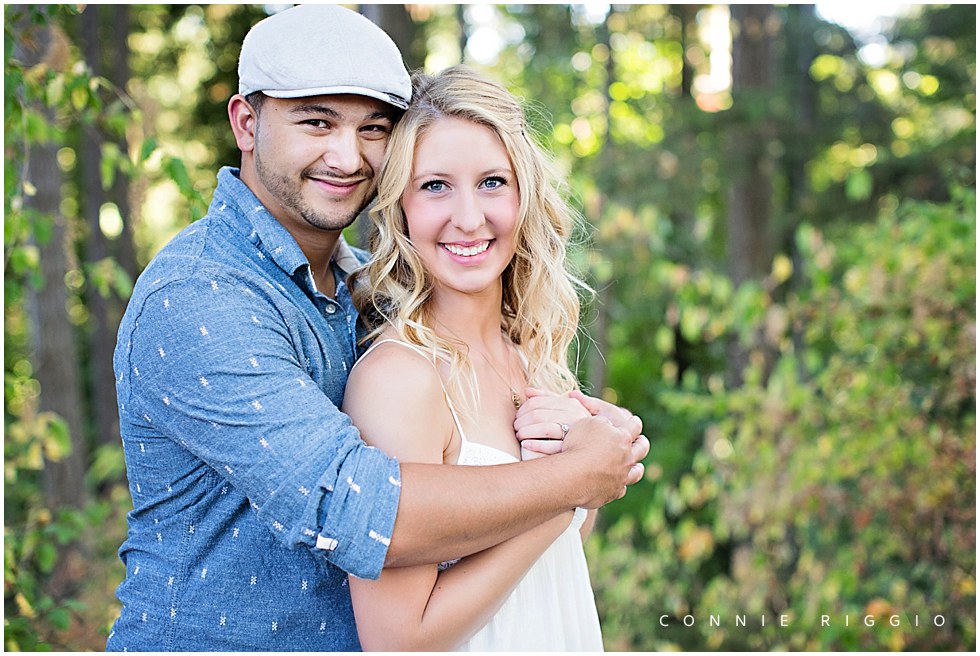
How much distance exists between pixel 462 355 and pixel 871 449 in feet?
11.7

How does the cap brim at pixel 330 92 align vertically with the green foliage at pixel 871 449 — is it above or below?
above

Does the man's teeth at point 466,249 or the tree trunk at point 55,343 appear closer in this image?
the man's teeth at point 466,249

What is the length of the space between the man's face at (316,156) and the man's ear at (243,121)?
3 cm

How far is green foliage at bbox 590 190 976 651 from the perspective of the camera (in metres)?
4.82

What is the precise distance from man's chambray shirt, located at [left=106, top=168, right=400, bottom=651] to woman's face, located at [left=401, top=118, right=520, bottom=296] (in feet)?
0.89

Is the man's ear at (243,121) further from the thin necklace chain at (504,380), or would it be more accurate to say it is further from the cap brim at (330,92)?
the thin necklace chain at (504,380)

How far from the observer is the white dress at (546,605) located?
7.01 feet

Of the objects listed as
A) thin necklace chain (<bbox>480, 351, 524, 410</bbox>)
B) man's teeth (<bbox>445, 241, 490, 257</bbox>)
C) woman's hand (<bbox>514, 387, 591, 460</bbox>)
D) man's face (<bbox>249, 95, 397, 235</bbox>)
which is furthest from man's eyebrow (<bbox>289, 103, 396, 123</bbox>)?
woman's hand (<bbox>514, 387, 591, 460</bbox>)

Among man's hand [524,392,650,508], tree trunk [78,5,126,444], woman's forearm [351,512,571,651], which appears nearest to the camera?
woman's forearm [351,512,571,651]

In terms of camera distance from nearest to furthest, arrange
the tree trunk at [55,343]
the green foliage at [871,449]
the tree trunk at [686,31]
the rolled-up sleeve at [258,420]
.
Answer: the rolled-up sleeve at [258,420]
the green foliage at [871,449]
the tree trunk at [55,343]
the tree trunk at [686,31]

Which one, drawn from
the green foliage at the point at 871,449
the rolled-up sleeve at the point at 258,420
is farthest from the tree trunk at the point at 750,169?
the rolled-up sleeve at the point at 258,420

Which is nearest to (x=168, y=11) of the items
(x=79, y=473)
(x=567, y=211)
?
(x=79, y=473)

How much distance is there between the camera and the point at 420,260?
230 centimetres

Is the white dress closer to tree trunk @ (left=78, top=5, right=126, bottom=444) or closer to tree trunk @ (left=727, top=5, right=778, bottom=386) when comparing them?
tree trunk @ (left=727, top=5, right=778, bottom=386)
